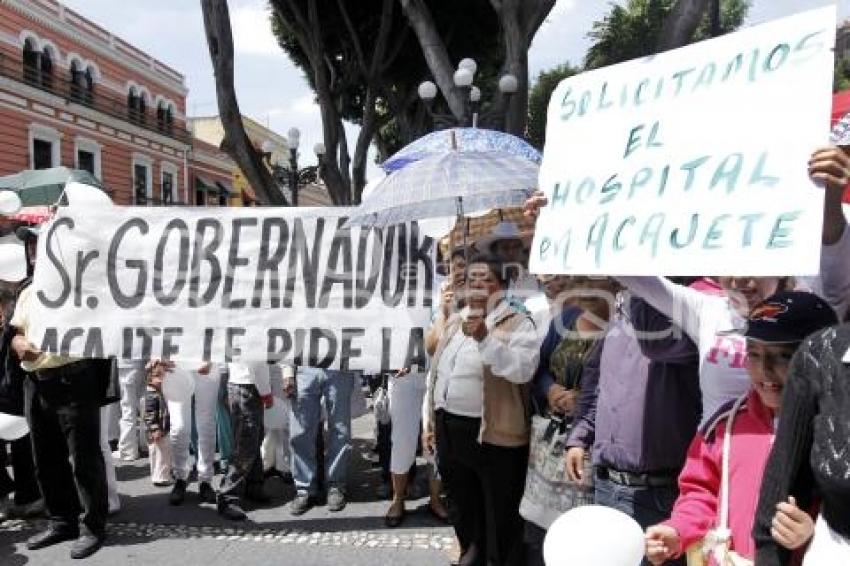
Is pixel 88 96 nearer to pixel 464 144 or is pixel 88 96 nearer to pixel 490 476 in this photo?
pixel 464 144

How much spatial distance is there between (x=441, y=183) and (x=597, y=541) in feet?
7.53

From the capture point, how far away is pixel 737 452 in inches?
72.9

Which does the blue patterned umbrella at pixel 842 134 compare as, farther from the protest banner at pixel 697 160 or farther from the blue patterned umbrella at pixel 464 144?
the blue patterned umbrella at pixel 464 144

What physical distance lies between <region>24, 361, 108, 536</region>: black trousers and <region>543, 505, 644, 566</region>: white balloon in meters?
3.28

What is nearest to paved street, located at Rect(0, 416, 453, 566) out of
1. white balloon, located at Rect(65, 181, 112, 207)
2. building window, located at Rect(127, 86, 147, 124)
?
white balloon, located at Rect(65, 181, 112, 207)

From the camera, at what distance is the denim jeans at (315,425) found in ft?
16.1

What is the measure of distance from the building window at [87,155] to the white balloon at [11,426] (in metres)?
25.9

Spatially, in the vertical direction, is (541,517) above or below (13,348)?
below

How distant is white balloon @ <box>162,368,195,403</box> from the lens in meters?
5.13

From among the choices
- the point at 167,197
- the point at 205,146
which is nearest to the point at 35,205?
the point at 167,197

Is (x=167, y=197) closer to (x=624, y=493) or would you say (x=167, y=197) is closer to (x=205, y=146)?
(x=205, y=146)

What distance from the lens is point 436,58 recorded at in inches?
336

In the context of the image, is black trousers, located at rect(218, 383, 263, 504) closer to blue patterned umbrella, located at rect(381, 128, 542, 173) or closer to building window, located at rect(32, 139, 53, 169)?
blue patterned umbrella, located at rect(381, 128, 542, 173)

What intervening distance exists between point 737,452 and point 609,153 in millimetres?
911
